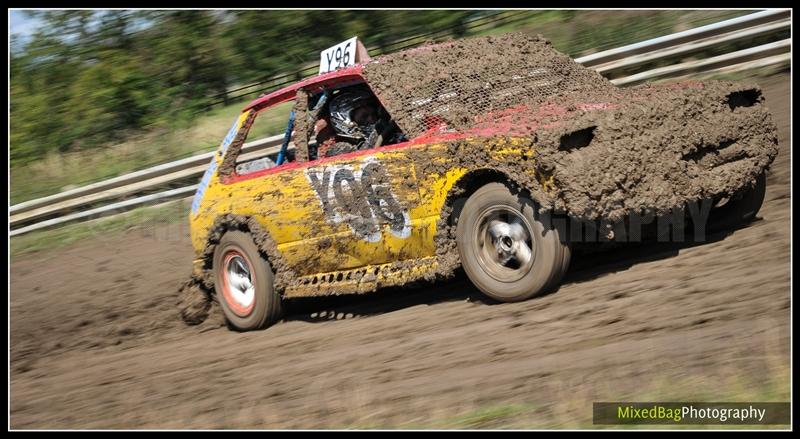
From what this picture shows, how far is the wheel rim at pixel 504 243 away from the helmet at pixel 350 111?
4.75 feet

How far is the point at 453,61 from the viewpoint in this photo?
632 centimetres

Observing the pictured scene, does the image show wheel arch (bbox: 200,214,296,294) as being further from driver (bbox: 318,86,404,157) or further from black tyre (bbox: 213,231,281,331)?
driver (bbox: 318,86,404,157)

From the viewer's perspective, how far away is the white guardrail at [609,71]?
1009 centimetres

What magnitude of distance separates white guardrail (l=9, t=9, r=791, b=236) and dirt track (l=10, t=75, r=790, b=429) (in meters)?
2.74

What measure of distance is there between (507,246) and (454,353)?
0.79 m

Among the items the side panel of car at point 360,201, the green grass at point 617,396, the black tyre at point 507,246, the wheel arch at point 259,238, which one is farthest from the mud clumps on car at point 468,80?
the green grass at point 617,396

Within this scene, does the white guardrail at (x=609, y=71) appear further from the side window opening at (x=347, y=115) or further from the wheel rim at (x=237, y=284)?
the side window opening at (x=347, y=115)

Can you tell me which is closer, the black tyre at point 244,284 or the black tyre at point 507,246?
the black tyre at point 507,246

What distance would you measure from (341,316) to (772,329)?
10.9 ft

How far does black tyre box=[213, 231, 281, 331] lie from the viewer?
688cm

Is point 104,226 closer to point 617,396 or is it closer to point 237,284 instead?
point 237,284

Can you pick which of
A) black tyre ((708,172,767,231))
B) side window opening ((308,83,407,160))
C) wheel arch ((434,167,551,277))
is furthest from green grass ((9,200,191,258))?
black tyre ((708,172,767,231))

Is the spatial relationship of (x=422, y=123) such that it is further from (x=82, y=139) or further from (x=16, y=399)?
(x=82, y=139)

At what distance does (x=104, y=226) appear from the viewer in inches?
488
